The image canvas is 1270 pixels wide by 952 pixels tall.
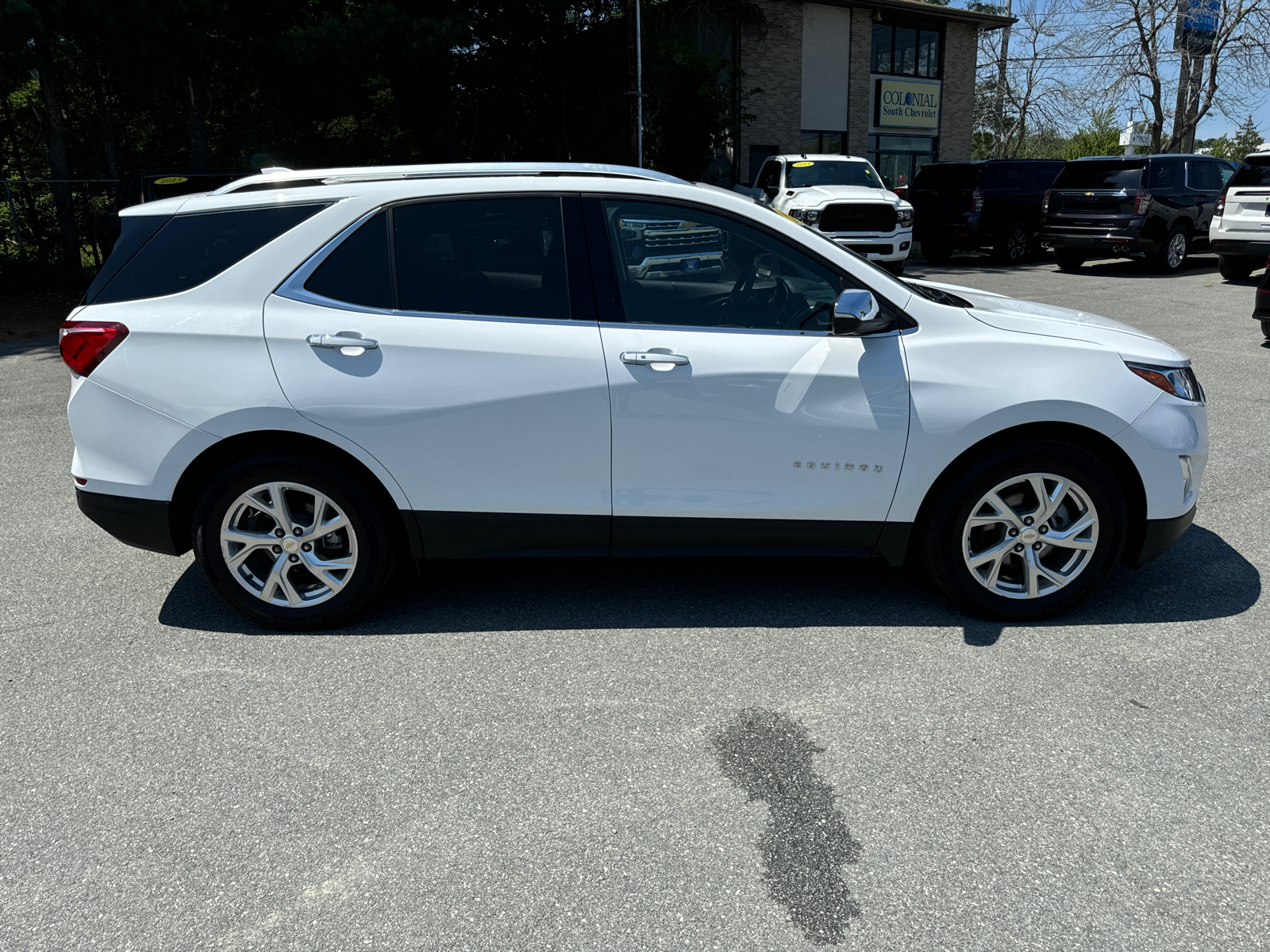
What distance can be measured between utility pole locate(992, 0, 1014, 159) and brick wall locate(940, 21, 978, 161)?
12.9 metres

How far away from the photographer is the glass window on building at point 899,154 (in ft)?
101

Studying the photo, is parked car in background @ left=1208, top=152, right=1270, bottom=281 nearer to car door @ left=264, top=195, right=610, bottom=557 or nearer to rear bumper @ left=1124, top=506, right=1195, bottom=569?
rear bumper @ left=1124, top=506, right=1195, bottom=569

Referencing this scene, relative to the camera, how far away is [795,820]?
2742 millimetres

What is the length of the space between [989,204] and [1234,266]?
5.14m

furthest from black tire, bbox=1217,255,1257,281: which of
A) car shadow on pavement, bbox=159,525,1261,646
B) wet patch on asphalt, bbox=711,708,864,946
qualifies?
wet patch on asphalt, bbox=711,708,864,946

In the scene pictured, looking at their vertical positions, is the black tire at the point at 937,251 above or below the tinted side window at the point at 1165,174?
below

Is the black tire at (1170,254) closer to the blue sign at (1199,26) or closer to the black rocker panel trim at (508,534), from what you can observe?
the black rocker panel trim at (508,534)

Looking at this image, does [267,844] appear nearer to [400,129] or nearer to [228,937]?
[228,937]

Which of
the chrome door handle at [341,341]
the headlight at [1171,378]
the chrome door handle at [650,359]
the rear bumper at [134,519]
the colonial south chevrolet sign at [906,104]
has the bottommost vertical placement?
the rear bumper at [134,519]

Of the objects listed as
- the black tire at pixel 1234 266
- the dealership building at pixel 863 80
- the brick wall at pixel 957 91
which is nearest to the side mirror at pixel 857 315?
the black tire at pixel 1234 266

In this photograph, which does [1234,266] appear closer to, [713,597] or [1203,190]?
[1203,190]

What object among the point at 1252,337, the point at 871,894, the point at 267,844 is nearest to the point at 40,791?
the point at 267,844

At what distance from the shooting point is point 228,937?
2.33 m

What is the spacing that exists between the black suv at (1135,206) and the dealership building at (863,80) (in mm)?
11022
